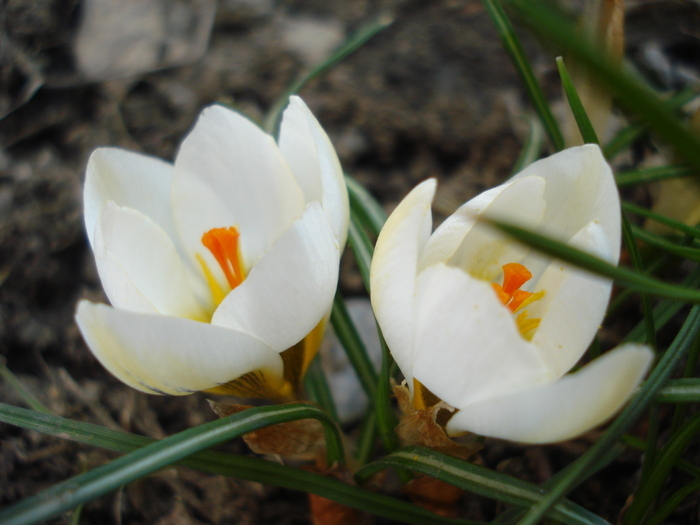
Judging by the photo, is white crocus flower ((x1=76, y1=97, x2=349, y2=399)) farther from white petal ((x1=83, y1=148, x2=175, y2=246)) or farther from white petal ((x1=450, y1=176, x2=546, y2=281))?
white petal ((x1=450, y1=176, x2=546, y2=281))

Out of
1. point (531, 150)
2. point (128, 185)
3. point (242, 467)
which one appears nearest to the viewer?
point (242, 467)

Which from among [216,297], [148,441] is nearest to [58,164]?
[216,297]

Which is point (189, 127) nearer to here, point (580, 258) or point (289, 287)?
point (289, 287)

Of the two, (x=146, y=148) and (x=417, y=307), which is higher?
(x=417, y=307)

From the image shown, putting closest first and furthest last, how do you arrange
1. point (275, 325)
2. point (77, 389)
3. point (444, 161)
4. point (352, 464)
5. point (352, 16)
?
1. point (275, 325)
2. point (352, 464)
3. point (77, 389)
4. point (444, 161)
5. point (352, 16)

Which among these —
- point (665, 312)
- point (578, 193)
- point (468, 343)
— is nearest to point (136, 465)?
point (468, 343)

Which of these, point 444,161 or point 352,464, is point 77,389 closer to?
point 352,464

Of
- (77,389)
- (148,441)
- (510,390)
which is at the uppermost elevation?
(510,390)
